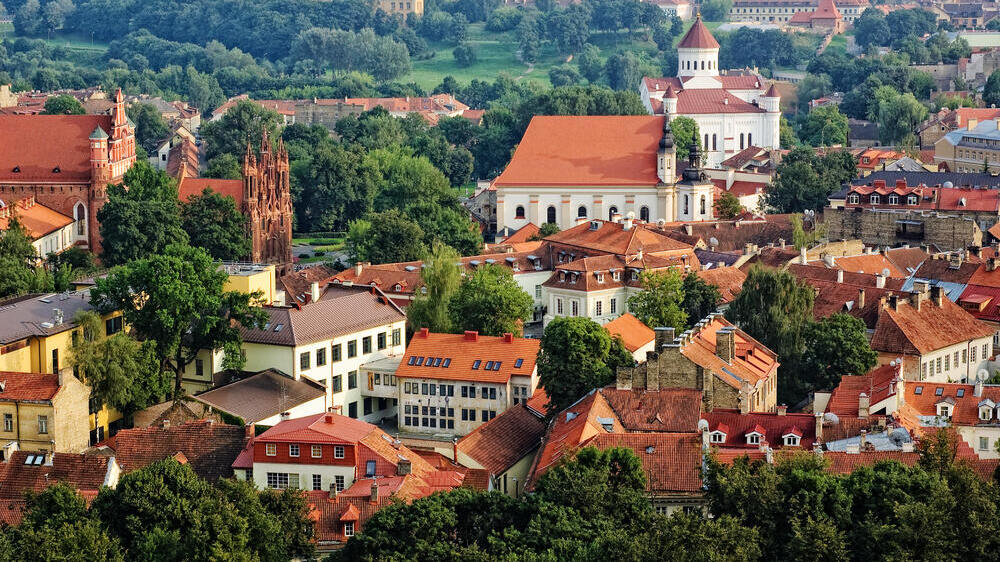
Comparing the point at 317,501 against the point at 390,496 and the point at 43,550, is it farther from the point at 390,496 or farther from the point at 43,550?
the point at 43,550

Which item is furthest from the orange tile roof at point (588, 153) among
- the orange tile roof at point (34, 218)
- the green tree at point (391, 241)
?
the orange tile roof at point (34, 218)

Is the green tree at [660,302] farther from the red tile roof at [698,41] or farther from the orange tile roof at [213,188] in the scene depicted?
the red tile roof at [698,41]

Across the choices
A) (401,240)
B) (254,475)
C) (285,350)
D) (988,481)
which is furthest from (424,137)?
(988,481)

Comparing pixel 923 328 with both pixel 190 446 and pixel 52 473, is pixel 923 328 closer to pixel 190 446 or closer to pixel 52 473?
pixel 190 446

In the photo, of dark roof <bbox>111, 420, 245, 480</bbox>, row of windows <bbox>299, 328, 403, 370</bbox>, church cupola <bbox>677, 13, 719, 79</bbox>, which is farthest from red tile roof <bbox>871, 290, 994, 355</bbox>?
church cupola <bbox>677, 13, 719, 79</bbox>

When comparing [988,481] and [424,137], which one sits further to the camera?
[424,137]

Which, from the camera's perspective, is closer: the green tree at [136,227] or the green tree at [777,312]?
the green tree at [777,312]

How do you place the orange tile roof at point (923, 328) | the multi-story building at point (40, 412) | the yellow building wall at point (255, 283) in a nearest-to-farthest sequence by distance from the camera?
1. the multi-story building at point (40, 412)
2. the orange tile roof at point (923, 328)
3. the yellow building wall at point (255, 283)
